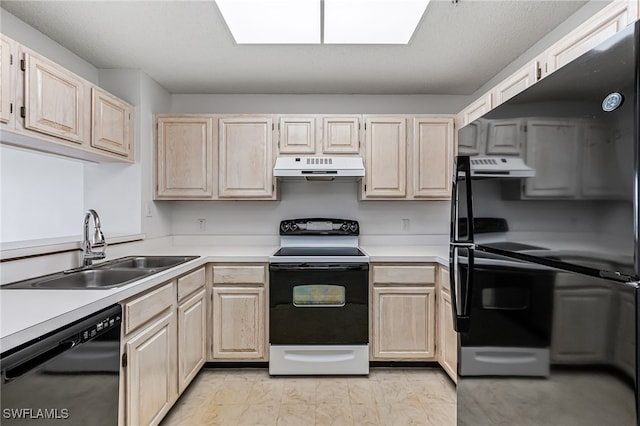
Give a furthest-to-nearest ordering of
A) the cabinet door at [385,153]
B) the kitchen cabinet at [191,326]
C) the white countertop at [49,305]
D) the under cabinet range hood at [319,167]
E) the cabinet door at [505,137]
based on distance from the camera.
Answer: the cabinet door at [385,153] < the under cabinet range hood at [319,167] < the kitchen cabinet at [191,326] < the cabinet door at [505,137] < the white countertop at [49,305]

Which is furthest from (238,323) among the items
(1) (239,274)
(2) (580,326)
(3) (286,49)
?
(2) (580,326)

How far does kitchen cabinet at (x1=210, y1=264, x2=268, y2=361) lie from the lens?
262 centimetres

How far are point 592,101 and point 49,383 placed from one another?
1.72 meters

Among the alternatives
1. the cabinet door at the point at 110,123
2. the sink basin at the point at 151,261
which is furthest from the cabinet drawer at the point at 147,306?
the cabinet door at the point at 110,123

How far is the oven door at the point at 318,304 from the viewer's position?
8.37ft

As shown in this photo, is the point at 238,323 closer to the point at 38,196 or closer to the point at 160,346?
the point at 160,346

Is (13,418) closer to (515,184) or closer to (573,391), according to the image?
(573,391)

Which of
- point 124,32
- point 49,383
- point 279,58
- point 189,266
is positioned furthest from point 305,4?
point 49,383

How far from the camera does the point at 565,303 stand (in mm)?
938

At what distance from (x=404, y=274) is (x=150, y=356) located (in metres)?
1.75

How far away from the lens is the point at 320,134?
9.79 ft

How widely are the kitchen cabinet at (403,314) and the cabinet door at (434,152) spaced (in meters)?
0.80

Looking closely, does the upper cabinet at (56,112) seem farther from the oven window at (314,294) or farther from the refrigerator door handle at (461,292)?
the refrigerator door handle at (461,292)

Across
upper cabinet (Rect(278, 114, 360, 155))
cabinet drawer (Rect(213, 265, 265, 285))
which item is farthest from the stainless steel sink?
upper cabinet (Rect(278, 114, 360, 155))
